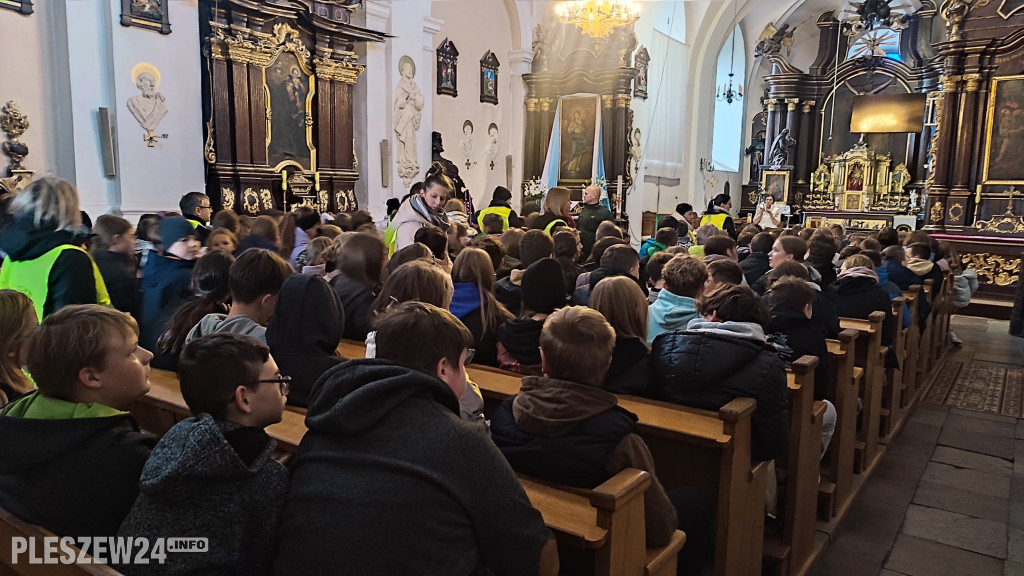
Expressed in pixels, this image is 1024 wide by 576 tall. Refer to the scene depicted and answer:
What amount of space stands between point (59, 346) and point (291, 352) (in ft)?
2.62

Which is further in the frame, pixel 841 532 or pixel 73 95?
pixel 73 95

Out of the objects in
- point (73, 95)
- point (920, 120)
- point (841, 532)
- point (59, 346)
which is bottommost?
point (841, 532)

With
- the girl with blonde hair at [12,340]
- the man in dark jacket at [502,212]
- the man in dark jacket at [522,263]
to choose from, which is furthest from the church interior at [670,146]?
the man in dark jacket at [502,212]

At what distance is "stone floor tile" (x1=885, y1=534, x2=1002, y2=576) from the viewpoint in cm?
323

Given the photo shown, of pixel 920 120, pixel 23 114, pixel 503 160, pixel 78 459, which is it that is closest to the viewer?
pixel 78 459

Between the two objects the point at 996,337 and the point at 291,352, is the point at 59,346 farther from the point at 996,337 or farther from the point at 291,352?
the point at 996,337

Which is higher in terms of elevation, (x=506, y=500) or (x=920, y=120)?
(x=920, y=120)

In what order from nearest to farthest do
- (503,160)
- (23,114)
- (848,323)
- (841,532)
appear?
(841,532)
(848,323)
(23,114)
(503,160)

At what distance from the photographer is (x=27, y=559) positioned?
1.45 m

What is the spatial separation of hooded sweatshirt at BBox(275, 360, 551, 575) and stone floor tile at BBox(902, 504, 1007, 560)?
3.04 m

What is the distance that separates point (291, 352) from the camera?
2.41 metres

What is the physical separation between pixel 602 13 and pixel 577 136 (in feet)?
10.7

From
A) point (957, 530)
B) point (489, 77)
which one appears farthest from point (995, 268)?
point (957, 530)

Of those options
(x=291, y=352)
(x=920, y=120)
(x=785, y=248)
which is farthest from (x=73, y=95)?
(x=920, y=120)
